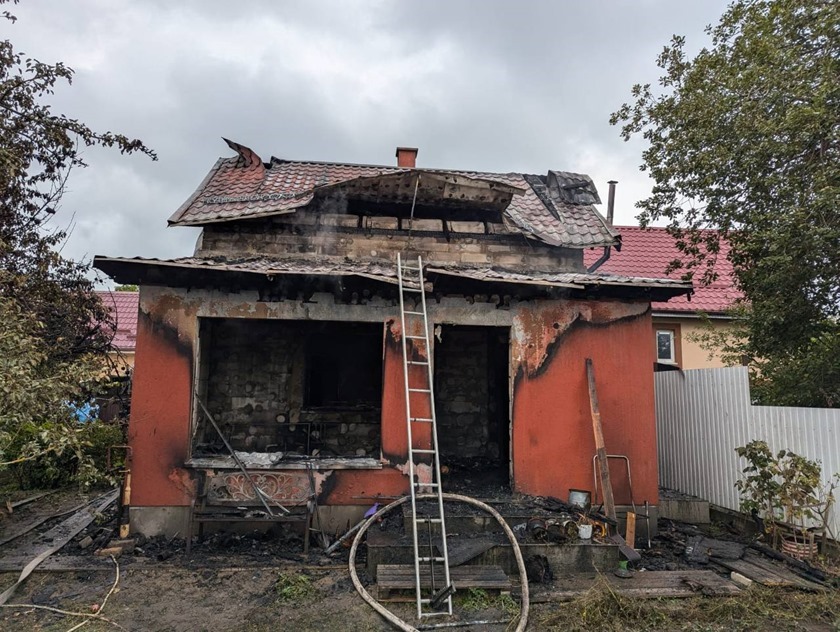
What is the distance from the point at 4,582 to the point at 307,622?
11.1 ft

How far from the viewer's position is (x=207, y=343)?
8.36 metres

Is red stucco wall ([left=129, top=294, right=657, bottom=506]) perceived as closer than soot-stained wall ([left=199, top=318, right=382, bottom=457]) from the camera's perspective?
Yes

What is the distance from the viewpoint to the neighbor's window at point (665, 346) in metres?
12.4

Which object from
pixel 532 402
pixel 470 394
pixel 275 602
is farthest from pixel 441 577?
pixel 470 394

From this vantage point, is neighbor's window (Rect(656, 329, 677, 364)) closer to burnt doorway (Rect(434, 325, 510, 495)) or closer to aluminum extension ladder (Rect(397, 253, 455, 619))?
burnt doorway (Rect(434, 325, 510, 495))

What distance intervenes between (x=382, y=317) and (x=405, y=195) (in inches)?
87.8

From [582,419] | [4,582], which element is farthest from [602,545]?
[4,582]

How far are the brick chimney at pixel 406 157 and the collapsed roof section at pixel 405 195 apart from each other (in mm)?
801

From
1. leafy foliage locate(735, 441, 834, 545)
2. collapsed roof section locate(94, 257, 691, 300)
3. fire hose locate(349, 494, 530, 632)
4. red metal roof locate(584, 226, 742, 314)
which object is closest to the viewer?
fire hose locate(349, 494, 530, 632)

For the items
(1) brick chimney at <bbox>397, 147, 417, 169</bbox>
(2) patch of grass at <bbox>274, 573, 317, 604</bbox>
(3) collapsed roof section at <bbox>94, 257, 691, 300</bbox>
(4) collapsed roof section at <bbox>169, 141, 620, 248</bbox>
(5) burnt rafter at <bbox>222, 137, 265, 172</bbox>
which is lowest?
(2) patch of grass at <bbox>274, 573, 317, 604</bbox>

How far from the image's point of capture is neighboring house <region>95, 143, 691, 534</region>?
625 cm

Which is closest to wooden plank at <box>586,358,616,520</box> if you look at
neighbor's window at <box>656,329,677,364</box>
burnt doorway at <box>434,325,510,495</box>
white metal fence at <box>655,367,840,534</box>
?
white metal fence at <box>655,367,840,534</box>

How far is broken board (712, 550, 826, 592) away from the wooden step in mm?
2604

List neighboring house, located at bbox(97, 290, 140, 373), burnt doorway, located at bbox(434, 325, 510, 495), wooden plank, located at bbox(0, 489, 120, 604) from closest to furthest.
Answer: wooden plank, located at bbox(0, 489, 120, 604), burnt doorway, located at bbox(434, 325, 510, 495), neighboring house, located at bbox(97, 290, 140, 373)
